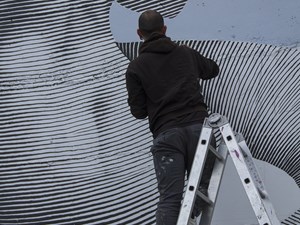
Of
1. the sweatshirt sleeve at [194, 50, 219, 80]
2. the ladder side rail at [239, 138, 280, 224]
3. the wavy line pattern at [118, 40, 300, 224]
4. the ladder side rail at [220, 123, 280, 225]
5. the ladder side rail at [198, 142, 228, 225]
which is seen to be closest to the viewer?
the ladder side rail at [220, 123, 280, 225]

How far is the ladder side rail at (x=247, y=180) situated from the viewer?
3.32 metres

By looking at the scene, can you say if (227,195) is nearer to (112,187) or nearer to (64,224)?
(112,187)

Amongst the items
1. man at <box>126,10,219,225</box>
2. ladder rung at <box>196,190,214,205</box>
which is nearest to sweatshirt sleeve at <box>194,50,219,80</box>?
man at <box>126,10,219,225</box>

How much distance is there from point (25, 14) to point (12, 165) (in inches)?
37.7

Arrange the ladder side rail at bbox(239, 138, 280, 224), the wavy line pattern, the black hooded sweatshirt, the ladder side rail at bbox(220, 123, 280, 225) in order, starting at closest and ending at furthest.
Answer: the ladder side rail at bbox(220, 123, 280, 225), the ladder side rail at bbox(239, 138, 280, 224), the black hooded sweatshirt, the wavy line pattern

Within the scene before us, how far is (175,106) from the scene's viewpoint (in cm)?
374

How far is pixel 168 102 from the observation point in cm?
374

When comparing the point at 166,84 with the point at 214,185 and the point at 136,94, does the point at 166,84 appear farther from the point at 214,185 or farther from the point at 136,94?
the point at 214,185

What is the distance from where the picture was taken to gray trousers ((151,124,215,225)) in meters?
3.61

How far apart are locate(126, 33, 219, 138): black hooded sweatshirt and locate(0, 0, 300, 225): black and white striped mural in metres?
0.97

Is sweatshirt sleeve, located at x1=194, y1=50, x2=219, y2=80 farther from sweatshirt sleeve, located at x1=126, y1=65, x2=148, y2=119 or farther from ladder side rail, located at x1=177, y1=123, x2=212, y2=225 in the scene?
ladder side rail, located at x1=177, y1=123, x2=212, y2=225

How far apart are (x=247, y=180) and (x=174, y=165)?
408 mm

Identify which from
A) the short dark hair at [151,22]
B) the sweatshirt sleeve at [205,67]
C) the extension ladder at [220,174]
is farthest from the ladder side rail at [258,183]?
the short dark hair at [151,22]

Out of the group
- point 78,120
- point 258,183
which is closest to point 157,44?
point 258,183
